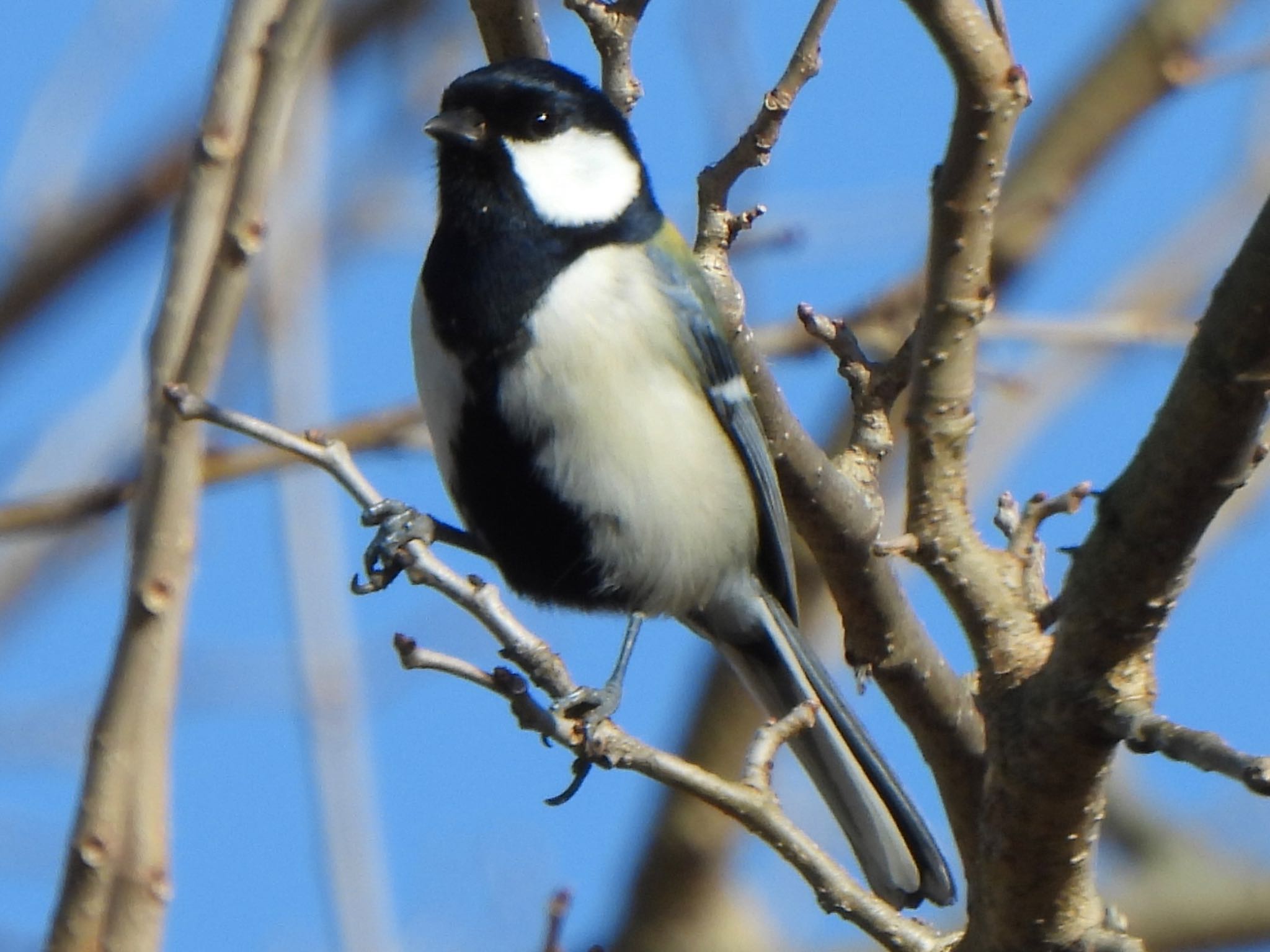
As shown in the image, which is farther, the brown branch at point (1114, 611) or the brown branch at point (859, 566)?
the brown branch at point (859, 566)

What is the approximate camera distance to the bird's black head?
2.66 metres

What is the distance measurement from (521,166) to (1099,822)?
4.66ft

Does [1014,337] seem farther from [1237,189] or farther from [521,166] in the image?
[1237,189]

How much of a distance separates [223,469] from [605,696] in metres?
0.65

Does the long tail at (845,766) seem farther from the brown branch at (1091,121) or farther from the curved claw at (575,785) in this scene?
the brown branch at (1091,121)

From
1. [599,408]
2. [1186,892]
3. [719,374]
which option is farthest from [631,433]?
[1186,892]

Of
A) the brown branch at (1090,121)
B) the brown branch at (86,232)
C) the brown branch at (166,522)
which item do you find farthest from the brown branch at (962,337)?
the brown branch at (1090,121)

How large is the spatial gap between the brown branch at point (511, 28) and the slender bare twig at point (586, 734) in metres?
0.74

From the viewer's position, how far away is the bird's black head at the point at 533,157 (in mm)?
2658

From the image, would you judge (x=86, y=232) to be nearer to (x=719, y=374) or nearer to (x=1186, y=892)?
(x=719, y=374)

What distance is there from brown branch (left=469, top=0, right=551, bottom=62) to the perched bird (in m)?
0.06

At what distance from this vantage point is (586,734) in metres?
1.81

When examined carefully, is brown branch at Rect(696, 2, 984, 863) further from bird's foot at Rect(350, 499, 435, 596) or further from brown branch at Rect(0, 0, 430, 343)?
brown branch at Rect(0, 0, 430, 343)

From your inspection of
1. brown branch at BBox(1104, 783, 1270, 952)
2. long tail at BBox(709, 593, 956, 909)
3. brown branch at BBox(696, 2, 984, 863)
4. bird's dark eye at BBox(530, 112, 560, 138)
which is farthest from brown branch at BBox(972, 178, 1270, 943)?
brown branch at BBox(1104, 783, 1270, 952)
